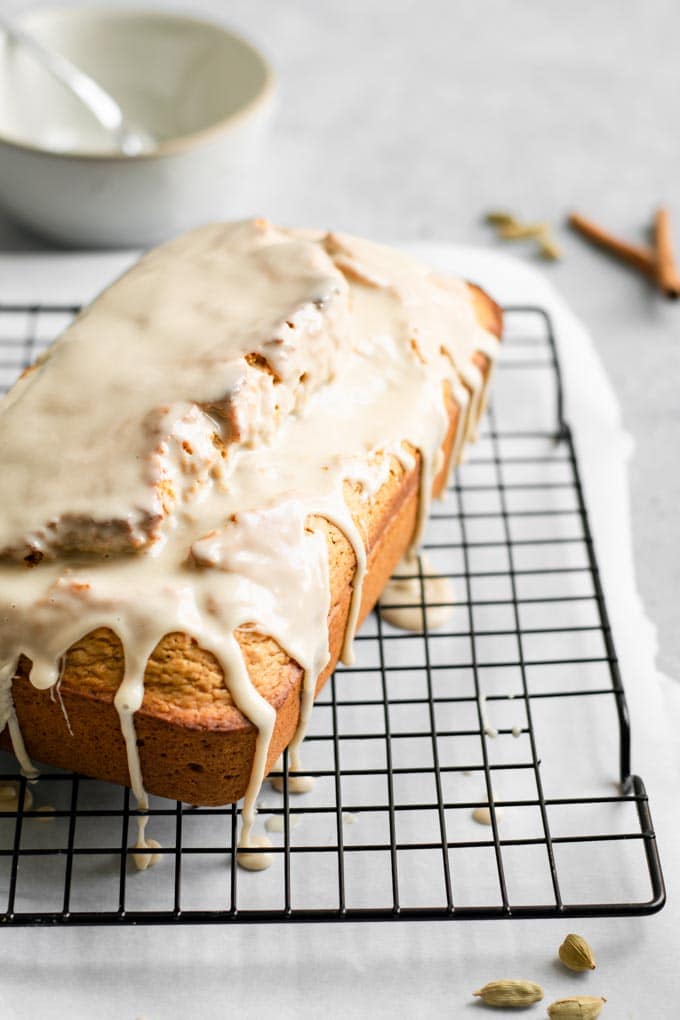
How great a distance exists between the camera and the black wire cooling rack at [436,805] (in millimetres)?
1808

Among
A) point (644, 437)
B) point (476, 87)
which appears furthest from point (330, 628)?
point (476, 87)

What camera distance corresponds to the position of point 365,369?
215cm

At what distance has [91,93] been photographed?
3.28 metres

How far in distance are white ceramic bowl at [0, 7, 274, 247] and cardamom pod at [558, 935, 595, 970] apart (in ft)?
6.40

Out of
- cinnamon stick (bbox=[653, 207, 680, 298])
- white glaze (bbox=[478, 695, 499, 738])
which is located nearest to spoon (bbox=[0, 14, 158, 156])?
cinnamon stick (bbox=[653, 207, 680, 298])

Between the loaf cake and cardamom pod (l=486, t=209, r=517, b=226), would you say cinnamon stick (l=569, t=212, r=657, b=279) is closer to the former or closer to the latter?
cardamom pod (l=486, t=209, r=517, b=226)

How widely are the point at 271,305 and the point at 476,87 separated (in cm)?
222

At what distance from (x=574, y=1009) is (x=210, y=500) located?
0.88 m

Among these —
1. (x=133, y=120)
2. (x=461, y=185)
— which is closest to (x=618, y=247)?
(x=461, y=185)

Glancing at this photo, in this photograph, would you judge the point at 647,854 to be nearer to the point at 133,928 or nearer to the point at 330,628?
the point at 330,628

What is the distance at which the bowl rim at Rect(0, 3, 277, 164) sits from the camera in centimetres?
285

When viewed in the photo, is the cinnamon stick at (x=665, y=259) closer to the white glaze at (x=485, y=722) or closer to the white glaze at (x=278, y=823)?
the white glaze at (x=485, y=722)

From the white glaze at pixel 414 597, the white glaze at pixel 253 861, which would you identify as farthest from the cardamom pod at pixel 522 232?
the white glaze at pixel 253 861

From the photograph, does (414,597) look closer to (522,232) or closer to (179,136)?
(522,232)
